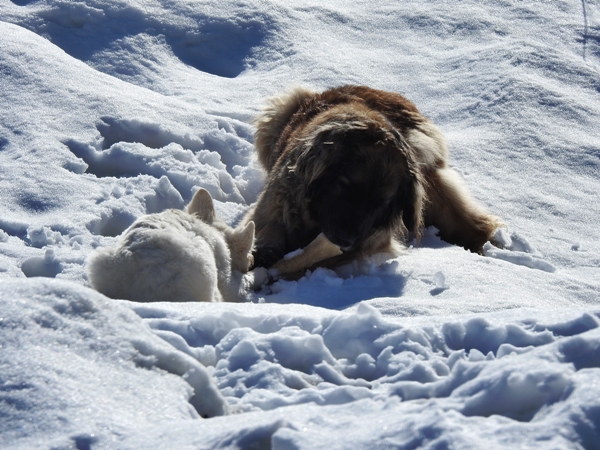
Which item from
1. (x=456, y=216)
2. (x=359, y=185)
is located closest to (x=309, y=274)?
(x=359, y=185)

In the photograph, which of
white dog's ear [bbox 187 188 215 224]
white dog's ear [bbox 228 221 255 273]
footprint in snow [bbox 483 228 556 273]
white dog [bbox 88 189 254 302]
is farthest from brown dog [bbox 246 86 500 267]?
white dog [bbox 88 189 254 302]

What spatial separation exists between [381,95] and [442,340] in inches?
168

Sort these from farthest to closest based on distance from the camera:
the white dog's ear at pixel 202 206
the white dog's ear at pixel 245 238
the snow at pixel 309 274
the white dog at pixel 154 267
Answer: the white dog's ear at pixel 245 238 < the white dog's ear at pixel 202 206 < the white dog at pixel 154 267 < the snow at pixel 309 274

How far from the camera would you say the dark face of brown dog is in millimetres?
5762

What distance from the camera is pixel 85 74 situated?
7.61m

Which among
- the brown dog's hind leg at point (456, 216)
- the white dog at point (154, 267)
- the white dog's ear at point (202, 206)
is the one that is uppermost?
the white dog at point (154, 267)

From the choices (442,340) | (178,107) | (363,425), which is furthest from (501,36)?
(363,425)

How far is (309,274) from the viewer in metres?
5.54

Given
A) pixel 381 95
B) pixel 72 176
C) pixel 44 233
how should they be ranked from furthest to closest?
pixel 381 95
pixel 72 176
pixel 44 233

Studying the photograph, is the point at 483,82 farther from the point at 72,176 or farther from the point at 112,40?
the point at 72,176

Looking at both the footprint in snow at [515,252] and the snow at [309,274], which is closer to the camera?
the snow at [309,274]

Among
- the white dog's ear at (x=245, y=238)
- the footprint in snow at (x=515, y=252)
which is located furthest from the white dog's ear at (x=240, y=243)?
the footprint in snow at (x=515, y=252)

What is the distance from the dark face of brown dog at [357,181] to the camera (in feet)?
18.9

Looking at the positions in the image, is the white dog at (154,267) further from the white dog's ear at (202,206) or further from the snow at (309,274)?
the white dog's ear at (202,206)
